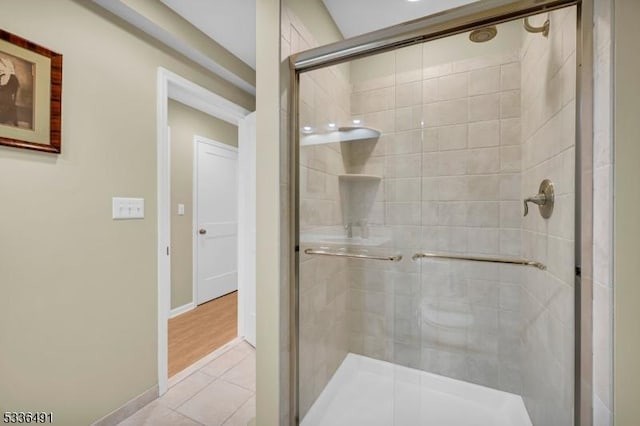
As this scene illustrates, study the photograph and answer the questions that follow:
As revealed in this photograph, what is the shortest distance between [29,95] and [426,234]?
2.17 metres

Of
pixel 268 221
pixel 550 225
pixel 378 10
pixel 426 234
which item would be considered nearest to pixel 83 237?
pixel 268 221

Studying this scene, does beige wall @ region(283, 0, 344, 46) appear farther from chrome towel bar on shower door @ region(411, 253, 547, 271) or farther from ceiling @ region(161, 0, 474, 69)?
chrome towel bar on shower door @ region(411, 253, 547, 271)

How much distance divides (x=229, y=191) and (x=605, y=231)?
3.65 m

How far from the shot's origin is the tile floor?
1.51 metres

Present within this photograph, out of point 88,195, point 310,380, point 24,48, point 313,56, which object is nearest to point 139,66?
point 24,48

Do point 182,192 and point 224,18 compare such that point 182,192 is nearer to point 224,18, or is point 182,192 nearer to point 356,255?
point 224,18

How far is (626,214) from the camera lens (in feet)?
2.59

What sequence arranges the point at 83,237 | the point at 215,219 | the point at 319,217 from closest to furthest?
1. the point at 83,237
2. the point at 319,217
3. the point at 215,219

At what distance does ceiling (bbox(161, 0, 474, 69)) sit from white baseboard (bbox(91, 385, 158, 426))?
240 centimetres

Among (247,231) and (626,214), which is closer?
(626,214)

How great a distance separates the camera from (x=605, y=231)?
0.83 metres

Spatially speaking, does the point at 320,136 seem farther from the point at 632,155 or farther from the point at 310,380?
the point at 310,380

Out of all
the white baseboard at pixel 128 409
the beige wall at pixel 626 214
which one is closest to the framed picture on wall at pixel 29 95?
the white baseboard at pixel 128 409

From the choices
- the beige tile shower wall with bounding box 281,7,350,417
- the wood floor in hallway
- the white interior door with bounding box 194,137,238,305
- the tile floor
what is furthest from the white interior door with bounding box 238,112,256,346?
the white interior door with bounding box 194,137,238,305
